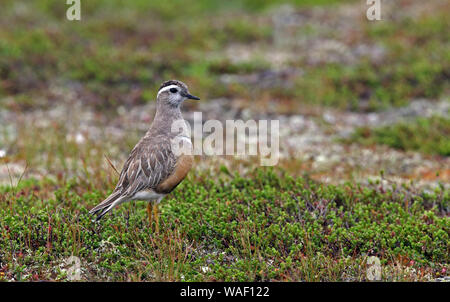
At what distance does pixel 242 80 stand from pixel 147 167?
10.1 metres

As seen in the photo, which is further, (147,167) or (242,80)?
(242,80)

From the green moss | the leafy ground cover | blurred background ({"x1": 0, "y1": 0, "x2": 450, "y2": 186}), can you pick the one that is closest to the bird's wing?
the leafy ground cover

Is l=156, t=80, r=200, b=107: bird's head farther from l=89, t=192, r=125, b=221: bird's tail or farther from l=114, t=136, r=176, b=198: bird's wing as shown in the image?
l=89, t=192, r=125, b=221: bird's tail

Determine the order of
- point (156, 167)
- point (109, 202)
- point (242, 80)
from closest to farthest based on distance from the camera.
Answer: point (109, 202) < point (156, 167) < point (242, 80)

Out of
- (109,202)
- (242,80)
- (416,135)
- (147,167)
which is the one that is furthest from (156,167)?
(242,80)

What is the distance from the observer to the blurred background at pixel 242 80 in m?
12.2

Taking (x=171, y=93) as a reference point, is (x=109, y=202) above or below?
below

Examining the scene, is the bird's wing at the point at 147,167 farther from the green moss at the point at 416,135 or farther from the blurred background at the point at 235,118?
the green moss at the point at 416,135

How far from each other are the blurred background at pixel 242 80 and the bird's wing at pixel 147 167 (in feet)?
7.19

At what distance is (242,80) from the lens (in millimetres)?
17250

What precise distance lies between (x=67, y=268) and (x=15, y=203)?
6.26 ft

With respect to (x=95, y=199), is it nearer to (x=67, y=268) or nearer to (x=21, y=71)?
(x=67, y=268)

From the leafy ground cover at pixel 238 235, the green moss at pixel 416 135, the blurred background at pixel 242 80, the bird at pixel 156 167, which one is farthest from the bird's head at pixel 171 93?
the green moss at pixel 416 135

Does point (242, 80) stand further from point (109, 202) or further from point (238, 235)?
point (109, 202)
